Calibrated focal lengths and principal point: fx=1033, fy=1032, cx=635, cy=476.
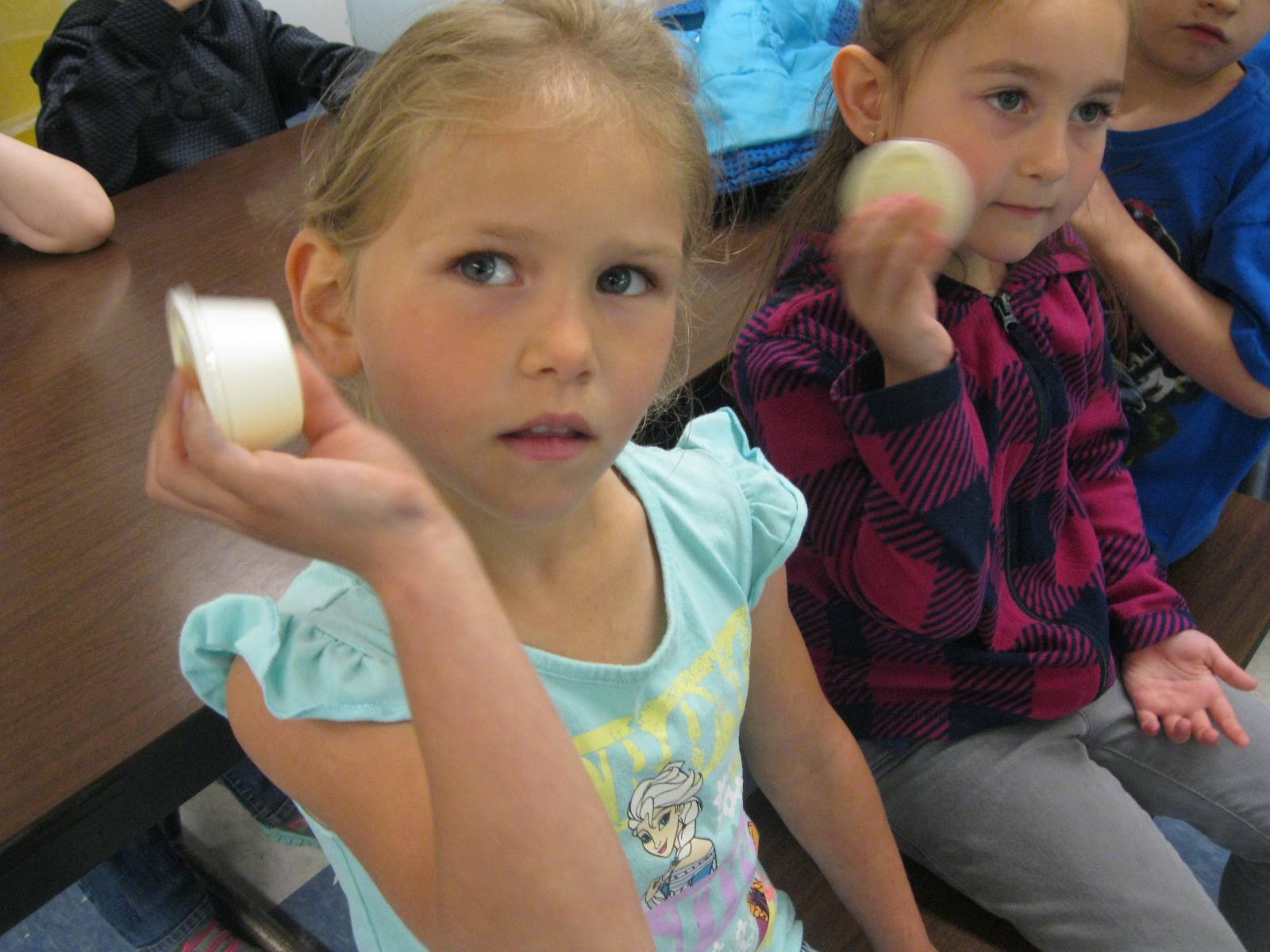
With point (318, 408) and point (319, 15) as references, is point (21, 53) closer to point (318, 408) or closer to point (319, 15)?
point (319, 15)

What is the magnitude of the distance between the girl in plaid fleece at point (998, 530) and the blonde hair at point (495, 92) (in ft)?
0.57

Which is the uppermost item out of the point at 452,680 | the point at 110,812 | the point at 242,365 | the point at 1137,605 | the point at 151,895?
the point at 242,365

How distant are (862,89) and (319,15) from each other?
2572mm

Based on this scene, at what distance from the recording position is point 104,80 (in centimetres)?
170

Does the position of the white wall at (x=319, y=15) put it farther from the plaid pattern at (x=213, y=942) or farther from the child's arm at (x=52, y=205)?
the plaid pattern at (x=213, y=942)

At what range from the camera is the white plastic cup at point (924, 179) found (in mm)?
711

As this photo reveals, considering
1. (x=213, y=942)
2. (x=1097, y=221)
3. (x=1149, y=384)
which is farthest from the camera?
(x=213, y=942)

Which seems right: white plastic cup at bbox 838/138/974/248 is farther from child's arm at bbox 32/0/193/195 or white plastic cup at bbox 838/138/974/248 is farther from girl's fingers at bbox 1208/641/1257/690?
child's arm at bbox 32/0/193/195

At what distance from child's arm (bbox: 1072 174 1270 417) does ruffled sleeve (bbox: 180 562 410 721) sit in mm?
938

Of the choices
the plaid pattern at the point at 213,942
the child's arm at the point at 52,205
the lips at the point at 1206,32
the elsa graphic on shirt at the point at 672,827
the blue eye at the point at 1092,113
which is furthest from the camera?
the plaid pattern at the point at 213,942

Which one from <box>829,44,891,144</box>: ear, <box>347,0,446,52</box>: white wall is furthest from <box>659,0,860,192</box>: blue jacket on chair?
<box>347,0,446,52</box>: white wall

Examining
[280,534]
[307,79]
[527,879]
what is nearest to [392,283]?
[280,534]

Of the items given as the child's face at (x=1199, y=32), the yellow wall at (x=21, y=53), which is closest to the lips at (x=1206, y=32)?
the child's face at (x=1199, y=32)

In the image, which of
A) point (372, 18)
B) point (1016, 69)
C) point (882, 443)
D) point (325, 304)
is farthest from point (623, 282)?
point (372, 18)
